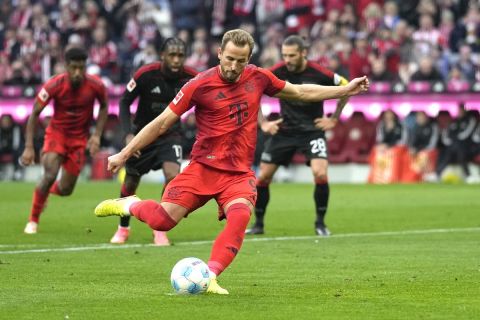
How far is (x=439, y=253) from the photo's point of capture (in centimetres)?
1323

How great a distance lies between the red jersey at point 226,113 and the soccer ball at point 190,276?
39.3 inches

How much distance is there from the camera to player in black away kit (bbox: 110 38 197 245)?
580 inches

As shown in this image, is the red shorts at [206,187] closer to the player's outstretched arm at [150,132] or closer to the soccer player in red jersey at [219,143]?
the soccer player in red jersey at [219,143]

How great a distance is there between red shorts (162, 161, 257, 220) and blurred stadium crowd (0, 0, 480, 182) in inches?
639

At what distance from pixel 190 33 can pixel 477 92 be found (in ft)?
28.3

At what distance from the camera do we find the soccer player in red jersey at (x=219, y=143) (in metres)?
9.80

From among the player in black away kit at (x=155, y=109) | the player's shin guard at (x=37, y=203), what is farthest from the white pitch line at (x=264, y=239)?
the player's shin guard at (x=37, y=203)

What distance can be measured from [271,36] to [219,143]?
72.0 ft

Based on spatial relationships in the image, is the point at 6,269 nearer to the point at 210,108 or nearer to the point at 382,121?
the point at 210,108

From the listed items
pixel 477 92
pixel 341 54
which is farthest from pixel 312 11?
pixel 477 92

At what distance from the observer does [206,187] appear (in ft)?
32.7

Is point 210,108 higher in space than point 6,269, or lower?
higher

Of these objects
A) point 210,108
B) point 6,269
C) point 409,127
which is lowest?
point 409,127

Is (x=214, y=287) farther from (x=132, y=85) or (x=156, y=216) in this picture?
(x=132, y=85)
